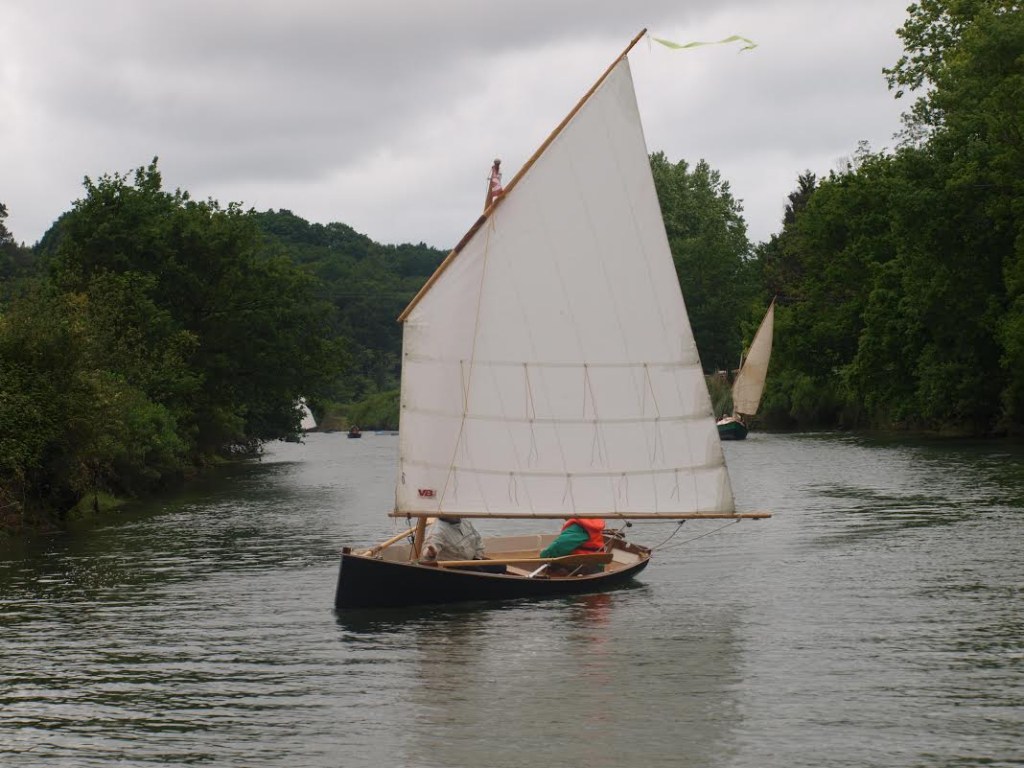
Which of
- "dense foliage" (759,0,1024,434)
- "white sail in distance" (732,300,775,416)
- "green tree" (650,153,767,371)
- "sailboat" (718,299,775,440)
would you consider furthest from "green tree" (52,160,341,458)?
"green tree" (650,153,767,371)

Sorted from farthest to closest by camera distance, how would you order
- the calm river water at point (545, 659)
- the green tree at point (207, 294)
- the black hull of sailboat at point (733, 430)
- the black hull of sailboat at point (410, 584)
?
the black hull of sailboat at point (733, 430) < the green tree at point (207, 294) < the black hull of sailboat at point (410, 584) < the calm river water at point (545, 659)

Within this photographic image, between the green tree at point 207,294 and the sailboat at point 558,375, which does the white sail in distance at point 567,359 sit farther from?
the green tree at point 207,294

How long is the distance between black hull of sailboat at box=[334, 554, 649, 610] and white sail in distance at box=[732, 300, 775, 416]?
91.9m

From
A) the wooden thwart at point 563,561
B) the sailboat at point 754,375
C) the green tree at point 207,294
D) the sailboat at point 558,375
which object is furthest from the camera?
the sailboat at point 754,375

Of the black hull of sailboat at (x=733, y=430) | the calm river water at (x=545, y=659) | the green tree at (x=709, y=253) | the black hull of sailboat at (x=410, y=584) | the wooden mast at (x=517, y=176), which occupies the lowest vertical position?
the calm river water at (x=545, y=659)

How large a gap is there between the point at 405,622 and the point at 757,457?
56.4 meters

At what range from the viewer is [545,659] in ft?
78.4

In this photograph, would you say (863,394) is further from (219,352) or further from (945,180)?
(219,352)

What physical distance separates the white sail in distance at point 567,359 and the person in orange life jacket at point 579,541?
0.99 metres

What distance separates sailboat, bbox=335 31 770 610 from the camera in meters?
28.8

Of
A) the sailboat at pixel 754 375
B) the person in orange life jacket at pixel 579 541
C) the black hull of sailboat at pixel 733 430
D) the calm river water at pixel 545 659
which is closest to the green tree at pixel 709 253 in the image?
the sailboat at pixel 754 375

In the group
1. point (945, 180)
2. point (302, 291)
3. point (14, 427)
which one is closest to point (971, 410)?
point (945, 180)

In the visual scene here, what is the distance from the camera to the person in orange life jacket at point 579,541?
101 feet

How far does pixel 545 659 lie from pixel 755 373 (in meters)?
101
